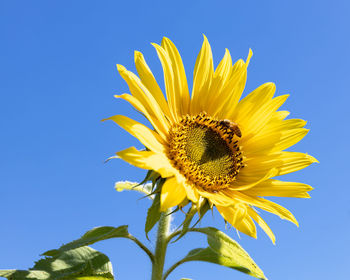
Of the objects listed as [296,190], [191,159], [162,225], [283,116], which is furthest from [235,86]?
[162,225]

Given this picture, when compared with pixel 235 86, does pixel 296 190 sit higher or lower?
lower

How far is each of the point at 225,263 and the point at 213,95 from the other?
171 centimetres

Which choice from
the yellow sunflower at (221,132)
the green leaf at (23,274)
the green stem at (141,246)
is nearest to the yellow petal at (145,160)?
the yellow sunflower at (221,132)

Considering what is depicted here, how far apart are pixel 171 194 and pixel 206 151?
1269mm

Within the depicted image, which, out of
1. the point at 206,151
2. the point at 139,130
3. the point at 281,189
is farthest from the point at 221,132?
the point at 139,130

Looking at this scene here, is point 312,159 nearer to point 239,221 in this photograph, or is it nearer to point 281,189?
point 281,189

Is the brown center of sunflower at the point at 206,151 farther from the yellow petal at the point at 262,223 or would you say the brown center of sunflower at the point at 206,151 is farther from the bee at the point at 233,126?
the yellow petal at the point at 262,223

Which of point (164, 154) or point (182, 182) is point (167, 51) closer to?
point (164, 154)

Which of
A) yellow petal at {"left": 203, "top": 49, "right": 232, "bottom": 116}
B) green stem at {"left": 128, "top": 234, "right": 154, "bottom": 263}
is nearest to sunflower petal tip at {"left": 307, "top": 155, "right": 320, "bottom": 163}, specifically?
yellow petal at {"left": 203, "top": 49, "right": 232, "bottom": 116}

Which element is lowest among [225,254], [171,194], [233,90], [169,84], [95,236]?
[225,254]

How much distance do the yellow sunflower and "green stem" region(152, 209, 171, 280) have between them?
1.49 feet

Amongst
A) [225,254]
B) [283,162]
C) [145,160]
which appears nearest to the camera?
[145,160]

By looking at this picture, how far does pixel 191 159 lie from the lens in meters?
3.73

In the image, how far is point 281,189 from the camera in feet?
11.7
